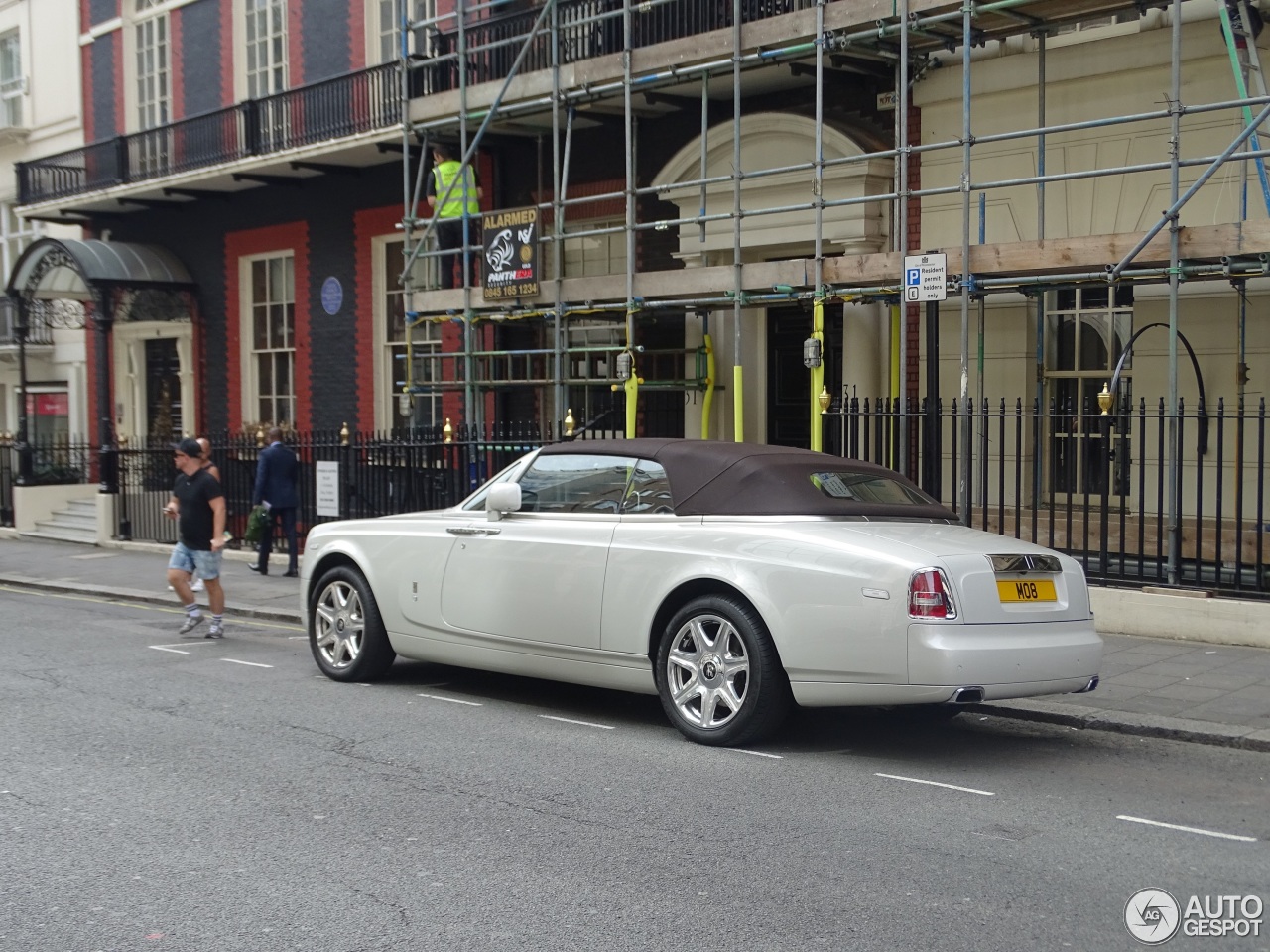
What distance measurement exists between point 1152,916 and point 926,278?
6847mm

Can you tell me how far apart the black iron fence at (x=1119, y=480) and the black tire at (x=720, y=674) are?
12.4 feet

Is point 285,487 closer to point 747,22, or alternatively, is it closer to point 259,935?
point 747,22

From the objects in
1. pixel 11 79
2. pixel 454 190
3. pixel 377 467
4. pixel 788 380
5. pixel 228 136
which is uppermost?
pixel 11 79

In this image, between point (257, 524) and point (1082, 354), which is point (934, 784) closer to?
point (1082, 354)

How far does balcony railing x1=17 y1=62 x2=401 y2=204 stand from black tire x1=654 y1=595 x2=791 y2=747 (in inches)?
486

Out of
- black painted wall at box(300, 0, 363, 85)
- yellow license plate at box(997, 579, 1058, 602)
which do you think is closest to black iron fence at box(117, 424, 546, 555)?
black painted wall at box(300, 0, 363, 85)

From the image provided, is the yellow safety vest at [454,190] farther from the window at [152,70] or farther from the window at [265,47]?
the window at [152,70]

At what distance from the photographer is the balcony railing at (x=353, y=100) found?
49.2 feet

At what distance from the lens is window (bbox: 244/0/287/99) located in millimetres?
21062

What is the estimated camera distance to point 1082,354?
43.4 feet

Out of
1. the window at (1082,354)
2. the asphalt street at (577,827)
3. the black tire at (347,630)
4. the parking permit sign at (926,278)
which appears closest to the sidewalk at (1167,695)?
the asphalt street at (577,827)

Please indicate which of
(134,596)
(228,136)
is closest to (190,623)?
(134,596)

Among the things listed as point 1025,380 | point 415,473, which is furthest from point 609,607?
point 415,473

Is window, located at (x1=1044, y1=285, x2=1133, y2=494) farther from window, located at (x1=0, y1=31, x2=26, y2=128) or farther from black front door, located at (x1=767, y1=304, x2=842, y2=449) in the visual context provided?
window, located at (x1=0, y1=31, x2=26, y2=128)
